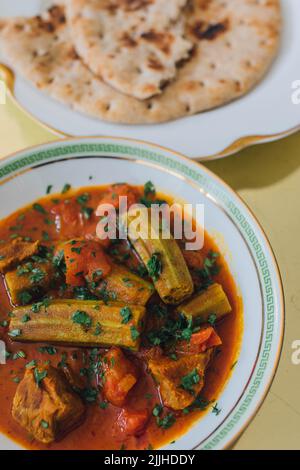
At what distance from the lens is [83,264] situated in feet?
8.91

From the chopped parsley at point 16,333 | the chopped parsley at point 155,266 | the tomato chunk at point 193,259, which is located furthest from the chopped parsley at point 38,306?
the tomato chunk at point 193,259

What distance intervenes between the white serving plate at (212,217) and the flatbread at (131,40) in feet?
1.93

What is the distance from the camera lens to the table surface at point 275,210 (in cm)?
277

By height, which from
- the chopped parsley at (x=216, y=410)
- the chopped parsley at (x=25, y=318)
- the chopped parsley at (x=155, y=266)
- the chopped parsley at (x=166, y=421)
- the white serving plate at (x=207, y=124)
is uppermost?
the white serving plate at (x=207, y=124)

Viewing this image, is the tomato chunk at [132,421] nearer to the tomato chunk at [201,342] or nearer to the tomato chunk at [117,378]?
the tomato chunk at [117,378]

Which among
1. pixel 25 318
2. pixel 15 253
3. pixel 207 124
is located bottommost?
pixel 25 318

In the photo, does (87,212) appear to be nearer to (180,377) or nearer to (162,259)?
(162,259)

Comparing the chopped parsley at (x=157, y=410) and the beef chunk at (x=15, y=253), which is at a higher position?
the beef chunk at (x=15, y=253)

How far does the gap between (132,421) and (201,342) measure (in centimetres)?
48

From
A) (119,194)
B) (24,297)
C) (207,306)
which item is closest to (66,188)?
(119,194)

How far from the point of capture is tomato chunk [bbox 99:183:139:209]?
299 cm

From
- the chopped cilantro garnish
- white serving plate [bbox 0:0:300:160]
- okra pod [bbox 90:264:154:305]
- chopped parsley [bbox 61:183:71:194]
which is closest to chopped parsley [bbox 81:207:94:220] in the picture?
chopped parsley [bbox 61:183:71:194]
